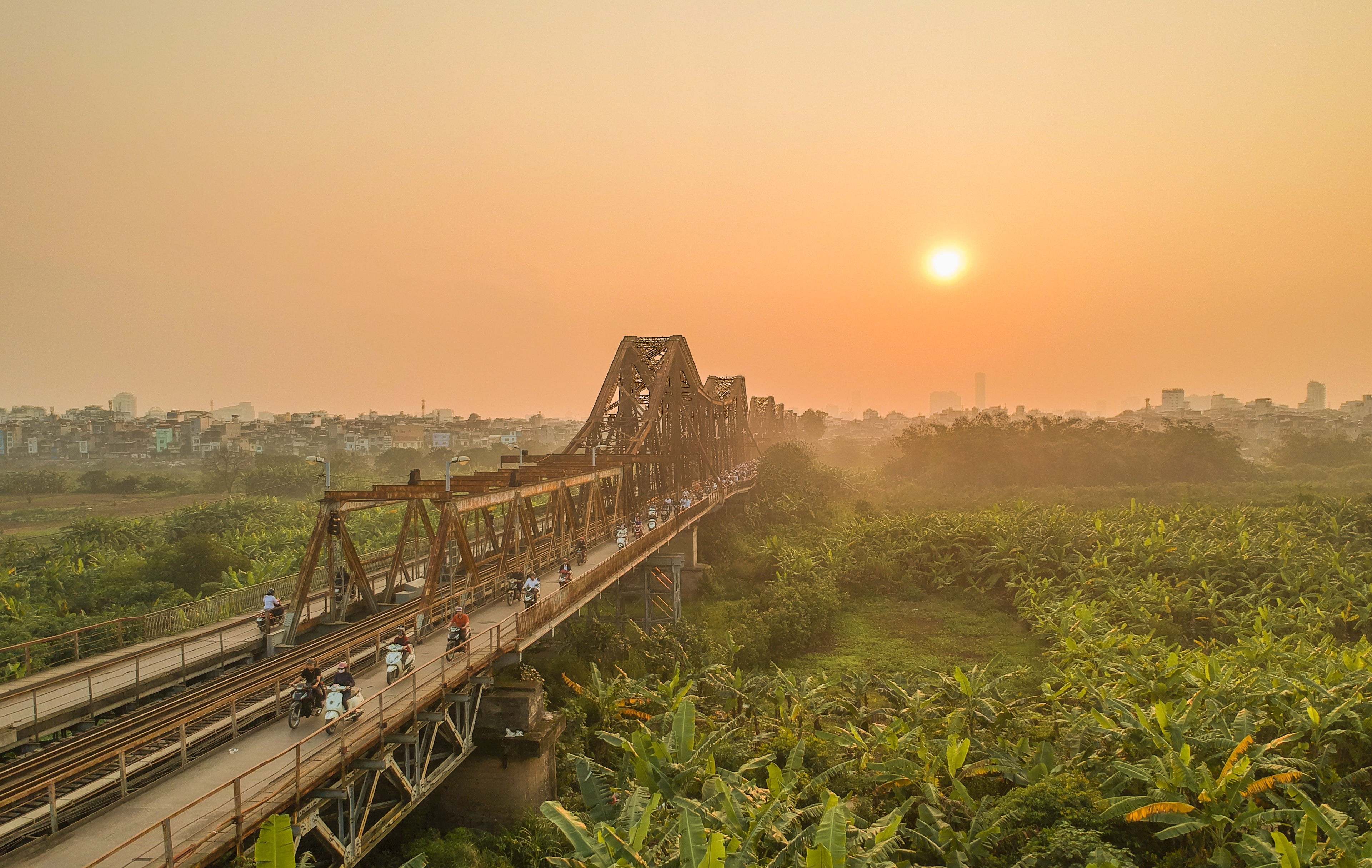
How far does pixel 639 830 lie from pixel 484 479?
17.5 meters

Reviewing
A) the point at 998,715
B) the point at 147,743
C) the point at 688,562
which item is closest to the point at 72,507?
the point at 688,562

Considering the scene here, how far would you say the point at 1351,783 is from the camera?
46.6 ft

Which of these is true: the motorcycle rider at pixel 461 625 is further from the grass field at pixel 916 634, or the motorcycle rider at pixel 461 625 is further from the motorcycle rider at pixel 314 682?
the grass field at pixel 916 634

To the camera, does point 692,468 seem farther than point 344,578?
Yes

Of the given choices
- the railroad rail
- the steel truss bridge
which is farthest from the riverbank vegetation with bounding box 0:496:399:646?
the railroad rail

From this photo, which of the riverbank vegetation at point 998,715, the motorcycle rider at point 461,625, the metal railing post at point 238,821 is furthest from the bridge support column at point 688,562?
the metal railing post at point 238,821

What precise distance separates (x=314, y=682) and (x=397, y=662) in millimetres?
1741

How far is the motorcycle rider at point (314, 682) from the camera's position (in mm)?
12719

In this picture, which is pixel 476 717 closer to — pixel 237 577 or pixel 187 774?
pixel 187 774

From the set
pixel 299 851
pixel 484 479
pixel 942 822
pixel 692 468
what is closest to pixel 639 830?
pixel 299 851

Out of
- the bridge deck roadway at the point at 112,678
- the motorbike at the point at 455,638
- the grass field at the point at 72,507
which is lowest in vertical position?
the grass field at the point at 72,507

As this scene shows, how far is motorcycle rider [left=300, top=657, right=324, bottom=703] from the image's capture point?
1272 centimetres

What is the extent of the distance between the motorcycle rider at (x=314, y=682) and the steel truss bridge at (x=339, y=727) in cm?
45

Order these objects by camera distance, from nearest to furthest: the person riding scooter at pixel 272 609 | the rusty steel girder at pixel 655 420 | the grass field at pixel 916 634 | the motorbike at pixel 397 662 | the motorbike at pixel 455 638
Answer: the motorbike at pixel 397 662 → the motorbike at pixel 455 638 → the person riding scooter at pixel 272 609 → the grass field at pixel 916 634 → the rusty steel girder at pixel 655 420
